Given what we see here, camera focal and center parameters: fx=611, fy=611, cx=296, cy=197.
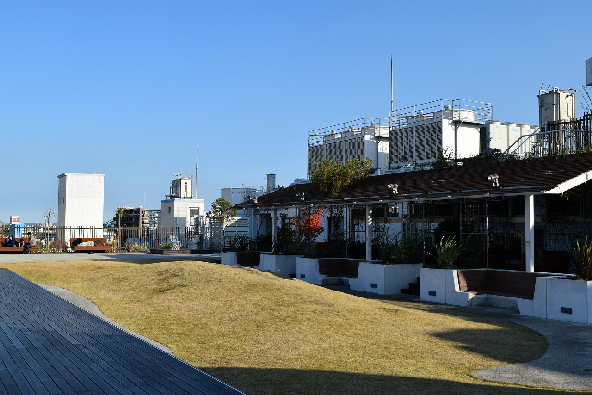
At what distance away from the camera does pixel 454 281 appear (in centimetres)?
1762

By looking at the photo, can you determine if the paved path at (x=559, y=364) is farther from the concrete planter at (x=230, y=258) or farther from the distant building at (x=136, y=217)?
the distant building at (x=136, y=217)

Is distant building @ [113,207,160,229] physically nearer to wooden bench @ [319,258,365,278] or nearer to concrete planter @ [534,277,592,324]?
wooden bench @ [319,258,365,278]

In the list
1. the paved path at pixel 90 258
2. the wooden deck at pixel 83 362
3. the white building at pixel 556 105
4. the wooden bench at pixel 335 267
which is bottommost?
the wooden deck at pixel 83 362

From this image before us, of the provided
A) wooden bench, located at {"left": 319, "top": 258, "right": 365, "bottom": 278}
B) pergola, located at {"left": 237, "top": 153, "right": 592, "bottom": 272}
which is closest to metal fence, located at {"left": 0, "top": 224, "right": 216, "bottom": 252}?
pergola, located at {"left": 237, "top": 153, "right": 592, "bottom": 272}

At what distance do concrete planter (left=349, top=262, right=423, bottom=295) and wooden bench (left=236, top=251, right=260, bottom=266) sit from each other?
9.26 meters

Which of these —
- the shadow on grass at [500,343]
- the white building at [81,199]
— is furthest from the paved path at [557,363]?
the white building at [81,199]

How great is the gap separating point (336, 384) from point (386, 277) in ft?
40.2

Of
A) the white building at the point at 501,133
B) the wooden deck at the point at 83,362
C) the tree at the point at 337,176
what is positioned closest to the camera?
the wooden deck at the point at 83,362

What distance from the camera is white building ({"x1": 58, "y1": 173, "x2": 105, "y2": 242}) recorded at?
2036 inches

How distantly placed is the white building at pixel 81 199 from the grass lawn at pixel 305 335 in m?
34.8

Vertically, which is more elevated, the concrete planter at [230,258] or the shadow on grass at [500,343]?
the concrete planter at [230,258]

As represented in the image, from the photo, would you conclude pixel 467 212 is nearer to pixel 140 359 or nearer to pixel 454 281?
pixel 454 281

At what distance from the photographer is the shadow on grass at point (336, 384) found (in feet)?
25.3

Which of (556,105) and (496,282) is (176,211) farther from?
(496,282)
